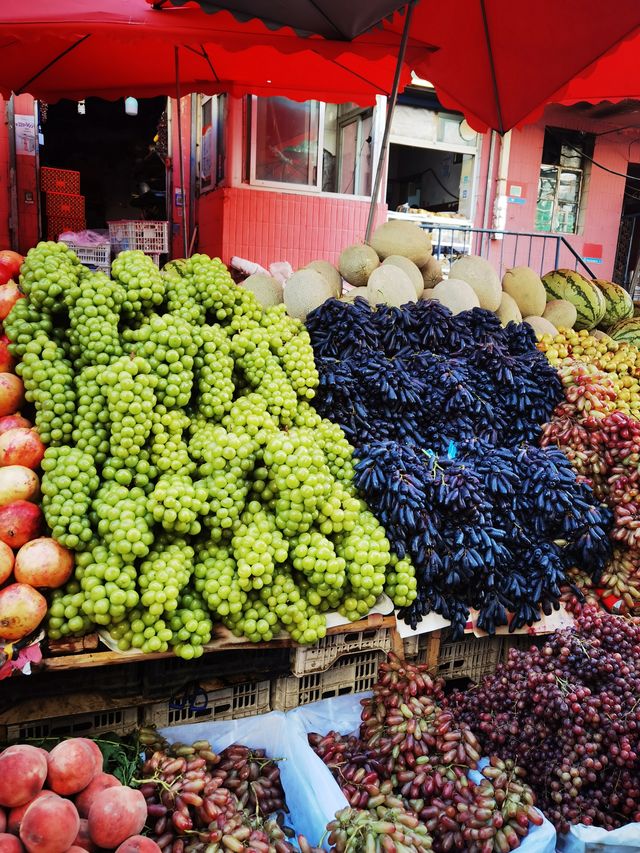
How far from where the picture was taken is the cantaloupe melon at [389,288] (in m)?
3.65

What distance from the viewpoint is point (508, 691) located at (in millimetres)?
2109

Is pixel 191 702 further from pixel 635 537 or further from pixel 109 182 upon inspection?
pixel 109 182

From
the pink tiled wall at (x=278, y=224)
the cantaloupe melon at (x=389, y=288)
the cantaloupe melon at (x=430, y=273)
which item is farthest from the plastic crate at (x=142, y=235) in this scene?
the cantaloupe melon at (x=389, y=288)

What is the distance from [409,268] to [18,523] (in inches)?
115

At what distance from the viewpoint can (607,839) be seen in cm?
178

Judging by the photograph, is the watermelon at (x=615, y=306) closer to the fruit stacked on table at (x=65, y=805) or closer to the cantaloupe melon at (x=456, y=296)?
the cantaloupe melon at (x=456, y=296)

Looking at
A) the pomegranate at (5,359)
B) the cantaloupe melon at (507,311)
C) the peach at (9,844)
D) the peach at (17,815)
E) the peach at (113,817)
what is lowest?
the peach at (113,817)

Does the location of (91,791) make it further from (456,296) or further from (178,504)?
(456,296)

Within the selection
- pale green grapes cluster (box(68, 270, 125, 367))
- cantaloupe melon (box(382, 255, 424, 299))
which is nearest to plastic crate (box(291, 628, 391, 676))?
pale green grapes cluster (box(68, 270, 125, 367))

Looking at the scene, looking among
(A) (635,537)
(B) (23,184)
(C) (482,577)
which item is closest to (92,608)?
A: (C) (482,577)

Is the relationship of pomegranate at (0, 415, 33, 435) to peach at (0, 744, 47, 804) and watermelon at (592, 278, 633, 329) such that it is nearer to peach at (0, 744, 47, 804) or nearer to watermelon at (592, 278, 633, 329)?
peach at (0, 744, 47, 804)

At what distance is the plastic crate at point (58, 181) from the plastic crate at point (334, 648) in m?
6.92

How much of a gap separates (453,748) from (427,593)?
2.07 feet

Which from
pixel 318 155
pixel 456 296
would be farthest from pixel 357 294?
pixel 318 155
